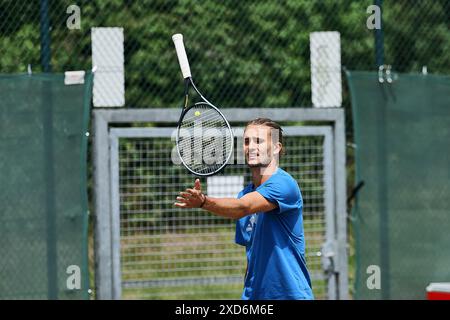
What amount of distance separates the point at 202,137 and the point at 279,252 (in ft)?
3.34

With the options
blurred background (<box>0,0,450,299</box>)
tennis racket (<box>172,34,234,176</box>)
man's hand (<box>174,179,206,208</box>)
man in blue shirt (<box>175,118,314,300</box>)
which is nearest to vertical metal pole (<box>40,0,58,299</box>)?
blurred background (<box>0,0,450,299</box>)

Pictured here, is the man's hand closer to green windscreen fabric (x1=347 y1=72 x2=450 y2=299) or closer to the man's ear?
the man's ear

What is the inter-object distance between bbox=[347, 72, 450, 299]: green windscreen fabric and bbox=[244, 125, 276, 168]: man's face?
9.10 feet

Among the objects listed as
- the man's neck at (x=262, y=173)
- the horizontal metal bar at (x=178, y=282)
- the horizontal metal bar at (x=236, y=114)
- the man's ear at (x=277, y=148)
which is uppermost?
the horizontal metal bar at (x=236, y=114)

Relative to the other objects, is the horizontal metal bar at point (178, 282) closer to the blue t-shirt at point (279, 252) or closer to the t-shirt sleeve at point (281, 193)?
the blue t-shirt at point (279, 252)

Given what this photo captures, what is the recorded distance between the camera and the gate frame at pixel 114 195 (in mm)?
7227

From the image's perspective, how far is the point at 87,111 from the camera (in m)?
7.16

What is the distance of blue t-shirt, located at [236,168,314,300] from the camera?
4.91 m

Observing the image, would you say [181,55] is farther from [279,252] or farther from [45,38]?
[45,38]

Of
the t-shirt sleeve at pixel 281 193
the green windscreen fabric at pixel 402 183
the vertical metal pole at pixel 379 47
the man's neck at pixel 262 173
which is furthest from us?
the vertical metal pole at pixel 379 47

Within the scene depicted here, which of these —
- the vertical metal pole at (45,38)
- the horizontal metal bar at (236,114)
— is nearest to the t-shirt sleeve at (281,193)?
the horizontal metal bar at (236,114)

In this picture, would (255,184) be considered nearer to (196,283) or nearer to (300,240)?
(300,240)

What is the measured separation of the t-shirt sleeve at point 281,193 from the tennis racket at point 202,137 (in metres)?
0.57

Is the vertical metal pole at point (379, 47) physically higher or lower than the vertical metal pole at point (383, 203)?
higher
